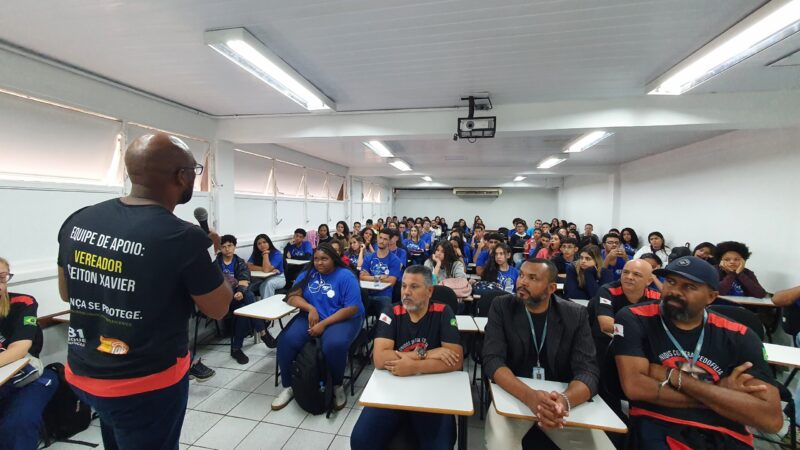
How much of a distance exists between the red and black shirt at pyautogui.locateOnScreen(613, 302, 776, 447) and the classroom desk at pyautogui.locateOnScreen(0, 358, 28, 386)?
11.9ft

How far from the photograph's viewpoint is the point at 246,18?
7.64ft

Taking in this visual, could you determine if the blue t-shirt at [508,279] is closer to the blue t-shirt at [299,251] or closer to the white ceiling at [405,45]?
the white ceiling at [405,45]

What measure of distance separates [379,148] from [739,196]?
6098 millimetres

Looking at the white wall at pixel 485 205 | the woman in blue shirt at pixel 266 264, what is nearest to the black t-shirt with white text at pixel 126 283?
the woman in blue shirt at pixel 266 264

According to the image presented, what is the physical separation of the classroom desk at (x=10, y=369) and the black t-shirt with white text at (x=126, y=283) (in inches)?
52.3

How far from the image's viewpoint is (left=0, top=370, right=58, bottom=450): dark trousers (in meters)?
2.04

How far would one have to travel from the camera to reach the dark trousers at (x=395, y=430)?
1.87 metres

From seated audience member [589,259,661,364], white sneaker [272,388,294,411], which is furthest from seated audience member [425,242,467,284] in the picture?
white sneaker [272,388,294,411]

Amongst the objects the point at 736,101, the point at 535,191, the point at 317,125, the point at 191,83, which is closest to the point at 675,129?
the point at 736,101

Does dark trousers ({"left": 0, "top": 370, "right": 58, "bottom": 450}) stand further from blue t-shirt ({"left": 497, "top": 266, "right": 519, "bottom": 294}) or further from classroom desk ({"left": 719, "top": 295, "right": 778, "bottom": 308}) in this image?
classroom desk ({"left": 719, "top": 295, "right": 778, "bottom": 308})

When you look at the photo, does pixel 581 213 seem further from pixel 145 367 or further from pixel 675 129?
pixel 145 367

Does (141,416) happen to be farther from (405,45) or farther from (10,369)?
(405,45)

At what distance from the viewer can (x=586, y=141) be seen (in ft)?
18.7

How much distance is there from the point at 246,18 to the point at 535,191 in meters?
15.5
